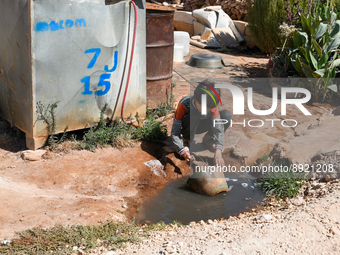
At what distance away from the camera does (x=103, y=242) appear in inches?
135

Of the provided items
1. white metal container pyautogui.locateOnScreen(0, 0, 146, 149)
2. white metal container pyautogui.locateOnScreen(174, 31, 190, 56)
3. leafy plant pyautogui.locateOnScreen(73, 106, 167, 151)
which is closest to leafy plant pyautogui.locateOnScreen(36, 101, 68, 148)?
white metal container pyautogui.locateOnScreen(0, 0, 146, 149)

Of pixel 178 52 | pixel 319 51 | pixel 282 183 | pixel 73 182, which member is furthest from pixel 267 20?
pixel 73 182

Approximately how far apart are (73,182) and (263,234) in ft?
7.44

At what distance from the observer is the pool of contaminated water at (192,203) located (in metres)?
4.18

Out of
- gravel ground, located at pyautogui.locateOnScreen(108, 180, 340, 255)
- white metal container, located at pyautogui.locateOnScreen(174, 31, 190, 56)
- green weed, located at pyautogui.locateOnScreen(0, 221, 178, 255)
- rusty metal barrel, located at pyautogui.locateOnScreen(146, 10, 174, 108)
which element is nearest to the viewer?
gravel ground, located at pyautogui.locateOnScreen(108, 180, 340, 255)

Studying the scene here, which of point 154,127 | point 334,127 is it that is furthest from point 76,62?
point 334,127

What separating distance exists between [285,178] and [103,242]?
2.26m

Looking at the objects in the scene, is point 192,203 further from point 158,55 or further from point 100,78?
point 158,55

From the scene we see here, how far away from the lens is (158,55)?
19.7 feet

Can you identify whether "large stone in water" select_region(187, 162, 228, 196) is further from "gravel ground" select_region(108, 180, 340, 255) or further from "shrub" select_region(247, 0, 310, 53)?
"shrub" select_region(247, 0, 310, 53)

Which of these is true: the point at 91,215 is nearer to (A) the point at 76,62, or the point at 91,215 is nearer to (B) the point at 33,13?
(A) the point at 76,62

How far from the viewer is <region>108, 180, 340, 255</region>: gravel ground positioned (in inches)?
125

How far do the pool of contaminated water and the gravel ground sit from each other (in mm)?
254

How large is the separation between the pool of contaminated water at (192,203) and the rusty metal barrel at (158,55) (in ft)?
5.94
